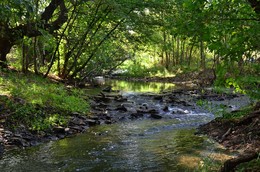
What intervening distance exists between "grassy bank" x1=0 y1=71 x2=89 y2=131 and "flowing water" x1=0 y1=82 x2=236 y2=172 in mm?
1133

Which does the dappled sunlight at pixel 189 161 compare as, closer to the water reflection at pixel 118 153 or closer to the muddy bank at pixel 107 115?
the water reflection at pixel 118 153

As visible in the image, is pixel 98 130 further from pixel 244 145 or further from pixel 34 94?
pixel 244 145

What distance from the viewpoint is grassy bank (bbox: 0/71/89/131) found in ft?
31.9

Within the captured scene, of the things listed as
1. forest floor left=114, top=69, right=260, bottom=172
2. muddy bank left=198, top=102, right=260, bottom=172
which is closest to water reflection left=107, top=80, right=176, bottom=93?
forest floor left=114, top=69, right=260, bottom=172

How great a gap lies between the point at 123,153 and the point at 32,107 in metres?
4.01

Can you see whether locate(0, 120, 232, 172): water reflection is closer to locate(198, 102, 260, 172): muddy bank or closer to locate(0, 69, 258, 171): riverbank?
locate(198, 102, 260, 172): muddy bank

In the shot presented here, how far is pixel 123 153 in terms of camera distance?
321 inches

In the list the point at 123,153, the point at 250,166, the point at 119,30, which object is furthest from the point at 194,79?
the point at 250,166

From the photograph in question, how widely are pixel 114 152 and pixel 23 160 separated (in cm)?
220

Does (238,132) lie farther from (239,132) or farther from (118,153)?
(118,153)

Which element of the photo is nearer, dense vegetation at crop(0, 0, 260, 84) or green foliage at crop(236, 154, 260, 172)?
green foliage at crop(236, 154, 260, 172)

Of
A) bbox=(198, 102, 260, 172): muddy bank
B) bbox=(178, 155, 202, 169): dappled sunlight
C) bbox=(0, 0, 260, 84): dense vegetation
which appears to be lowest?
bbox=(178, 155, 202, 169): dappled sunlight

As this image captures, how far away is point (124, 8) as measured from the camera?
1592 cm

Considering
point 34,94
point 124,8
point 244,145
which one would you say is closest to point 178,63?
point 124,8
